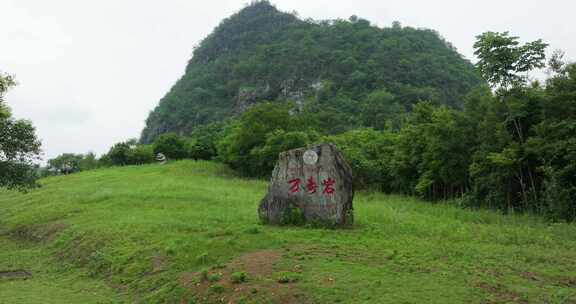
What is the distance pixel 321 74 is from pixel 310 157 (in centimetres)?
7484

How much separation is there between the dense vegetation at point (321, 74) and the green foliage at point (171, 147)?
702 inches

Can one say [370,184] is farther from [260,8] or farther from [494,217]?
[260,8]

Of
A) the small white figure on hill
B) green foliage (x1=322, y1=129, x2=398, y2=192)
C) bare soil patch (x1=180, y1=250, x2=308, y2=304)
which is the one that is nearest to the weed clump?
bare soil patch (x1=180, y1=250, x2=308, y2=304)

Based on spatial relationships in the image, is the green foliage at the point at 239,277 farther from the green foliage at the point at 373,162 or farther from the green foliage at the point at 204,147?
the green foliage at the point at 204,147

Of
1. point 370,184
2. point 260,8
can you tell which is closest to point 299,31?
point 260,8

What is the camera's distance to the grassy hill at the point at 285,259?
7719 millimetres

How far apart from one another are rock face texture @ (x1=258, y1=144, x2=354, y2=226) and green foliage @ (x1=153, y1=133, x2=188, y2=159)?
1588 inches

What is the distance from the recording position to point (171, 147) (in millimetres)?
52062

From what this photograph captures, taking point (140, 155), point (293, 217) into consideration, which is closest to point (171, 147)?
point (140, 155)

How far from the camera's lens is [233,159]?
37.9 meters

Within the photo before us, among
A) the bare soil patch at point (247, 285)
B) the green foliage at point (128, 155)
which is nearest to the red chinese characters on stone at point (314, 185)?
the bare soil patch at point (247, 285)

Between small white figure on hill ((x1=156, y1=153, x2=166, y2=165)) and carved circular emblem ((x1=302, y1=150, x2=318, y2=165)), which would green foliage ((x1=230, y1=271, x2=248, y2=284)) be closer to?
carved circular emblem ((x1=302, y1=150, x2=318, y2=165))

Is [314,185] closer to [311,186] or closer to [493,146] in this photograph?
[311,186]

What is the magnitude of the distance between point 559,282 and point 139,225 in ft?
37.3
